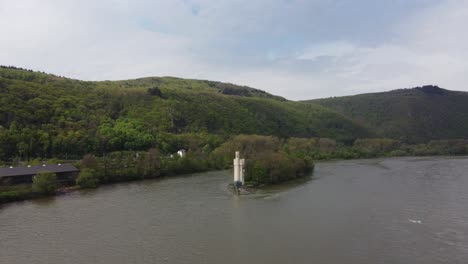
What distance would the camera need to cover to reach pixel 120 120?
63.1 metres

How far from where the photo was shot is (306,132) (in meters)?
99.4

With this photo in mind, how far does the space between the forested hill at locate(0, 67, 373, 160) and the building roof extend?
8112 mm

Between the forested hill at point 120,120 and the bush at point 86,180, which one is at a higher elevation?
the forested hill at point 120,120

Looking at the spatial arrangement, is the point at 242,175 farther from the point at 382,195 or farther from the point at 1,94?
the point at 1,94

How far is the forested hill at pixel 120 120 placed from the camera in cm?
4684

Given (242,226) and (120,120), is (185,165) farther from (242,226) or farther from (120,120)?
(242,226)

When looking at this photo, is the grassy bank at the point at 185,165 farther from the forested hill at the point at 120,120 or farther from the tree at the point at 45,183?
the forested hill at the point at 120,120

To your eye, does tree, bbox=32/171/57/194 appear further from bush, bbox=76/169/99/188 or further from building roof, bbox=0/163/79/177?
bush, bbox=76/169/99/188

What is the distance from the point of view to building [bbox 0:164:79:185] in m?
32.6

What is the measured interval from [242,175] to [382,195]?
37.5 ft

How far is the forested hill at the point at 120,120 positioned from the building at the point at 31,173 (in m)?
8.34

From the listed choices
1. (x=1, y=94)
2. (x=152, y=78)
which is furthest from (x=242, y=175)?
(x=152, y=78)

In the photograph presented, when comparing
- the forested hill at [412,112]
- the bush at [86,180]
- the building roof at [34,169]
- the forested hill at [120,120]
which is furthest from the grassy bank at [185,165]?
the forested hill at [412,112]

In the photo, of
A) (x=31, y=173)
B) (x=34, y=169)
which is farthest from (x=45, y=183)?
(x=34, y=169)
